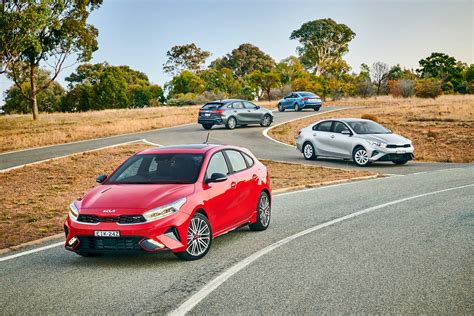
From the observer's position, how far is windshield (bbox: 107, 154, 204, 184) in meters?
9.12

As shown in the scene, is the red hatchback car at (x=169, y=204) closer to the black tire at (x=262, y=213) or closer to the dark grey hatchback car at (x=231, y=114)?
the black tire at (x=262, y=213)

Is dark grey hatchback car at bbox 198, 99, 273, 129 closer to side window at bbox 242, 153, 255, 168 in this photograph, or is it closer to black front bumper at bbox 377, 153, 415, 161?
black front bumper at bbox 377, 153, 415, 161

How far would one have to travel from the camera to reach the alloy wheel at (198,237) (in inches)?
333

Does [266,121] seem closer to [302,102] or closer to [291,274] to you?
[302,102]

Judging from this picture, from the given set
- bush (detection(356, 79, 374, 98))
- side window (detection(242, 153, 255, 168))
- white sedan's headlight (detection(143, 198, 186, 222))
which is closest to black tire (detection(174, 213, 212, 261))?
white sedan's headlight (detection(143, 198, 186, 222))

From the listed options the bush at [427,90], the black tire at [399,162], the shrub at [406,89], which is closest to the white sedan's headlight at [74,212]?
the black tire at [399,162]

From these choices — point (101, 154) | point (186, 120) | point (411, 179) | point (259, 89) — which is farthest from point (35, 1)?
point (259, 89)

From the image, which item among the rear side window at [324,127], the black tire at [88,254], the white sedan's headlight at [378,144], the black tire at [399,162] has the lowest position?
the black tire at [399,162]

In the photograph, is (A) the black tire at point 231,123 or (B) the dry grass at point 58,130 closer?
(B) the dry grass at point 58,130

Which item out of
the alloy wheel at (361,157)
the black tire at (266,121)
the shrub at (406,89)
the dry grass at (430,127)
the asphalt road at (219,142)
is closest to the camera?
the alloy wheel at (361,157)

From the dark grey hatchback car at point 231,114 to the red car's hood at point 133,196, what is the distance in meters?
28.1

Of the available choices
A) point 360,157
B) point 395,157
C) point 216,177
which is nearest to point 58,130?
point 360,157

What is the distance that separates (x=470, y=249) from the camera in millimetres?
9016

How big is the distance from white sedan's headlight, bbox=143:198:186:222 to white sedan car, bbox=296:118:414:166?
15488 mm
